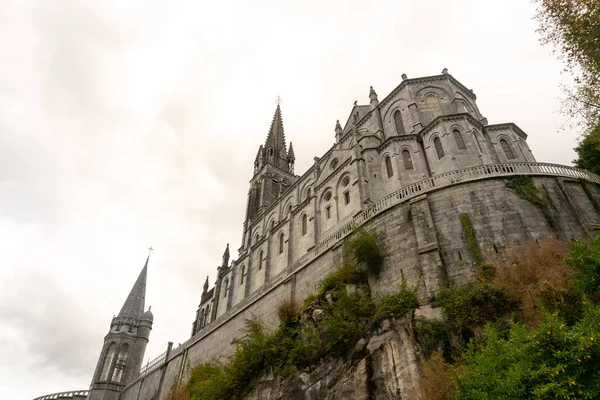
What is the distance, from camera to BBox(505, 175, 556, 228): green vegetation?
19.0 meters

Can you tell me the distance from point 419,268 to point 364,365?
17.9 feet

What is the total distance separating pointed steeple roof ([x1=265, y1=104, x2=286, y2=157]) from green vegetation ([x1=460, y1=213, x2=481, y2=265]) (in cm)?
4740

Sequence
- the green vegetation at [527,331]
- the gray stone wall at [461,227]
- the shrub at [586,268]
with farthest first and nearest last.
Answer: the gray stone wall at [461,227], the shrub at [586,268], the green vegetation at [527,331]

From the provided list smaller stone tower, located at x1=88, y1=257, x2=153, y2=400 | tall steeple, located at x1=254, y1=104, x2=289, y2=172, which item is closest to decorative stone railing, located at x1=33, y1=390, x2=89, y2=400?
smaller stone tower, located at x1=88, y1=257, x2=153, y2=400

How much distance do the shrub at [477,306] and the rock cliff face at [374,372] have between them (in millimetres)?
802

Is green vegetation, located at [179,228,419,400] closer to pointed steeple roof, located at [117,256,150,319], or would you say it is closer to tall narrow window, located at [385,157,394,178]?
tall narrow window, located at [385,157,394,178]

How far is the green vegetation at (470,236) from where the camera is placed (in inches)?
699

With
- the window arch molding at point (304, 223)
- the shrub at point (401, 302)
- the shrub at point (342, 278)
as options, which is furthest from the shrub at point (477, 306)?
the window arch molding at point (304, 223)

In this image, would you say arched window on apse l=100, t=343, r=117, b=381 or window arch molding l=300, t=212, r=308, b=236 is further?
arched window on apse l=100, t=343, r=117, b=381

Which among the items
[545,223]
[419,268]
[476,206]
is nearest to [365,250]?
[419,268]

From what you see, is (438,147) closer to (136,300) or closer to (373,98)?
(373,98)

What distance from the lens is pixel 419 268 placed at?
18.6 metres

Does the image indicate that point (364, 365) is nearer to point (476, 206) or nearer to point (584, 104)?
point (476, 206)

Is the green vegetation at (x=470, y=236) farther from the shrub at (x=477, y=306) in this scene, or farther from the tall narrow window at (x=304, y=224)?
the tall narrow window at (x=304, y=224)
